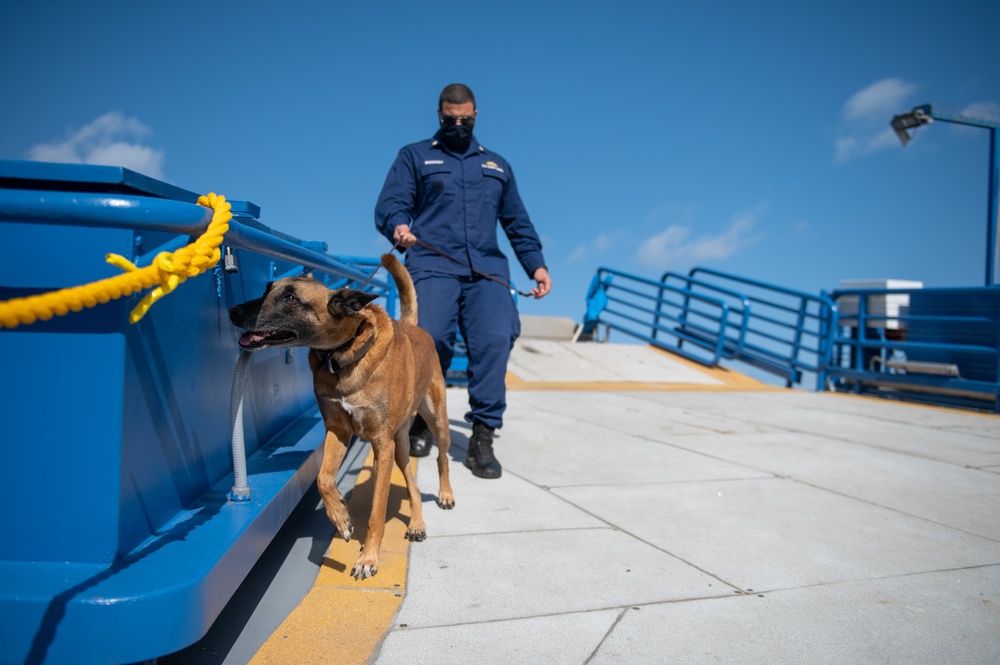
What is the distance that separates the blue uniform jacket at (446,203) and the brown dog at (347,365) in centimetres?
123

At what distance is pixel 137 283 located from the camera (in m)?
1.58

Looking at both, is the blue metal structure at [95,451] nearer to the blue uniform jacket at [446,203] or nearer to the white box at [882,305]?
the blue uniform jacket at [446,203]

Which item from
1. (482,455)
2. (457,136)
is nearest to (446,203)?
(457,136)

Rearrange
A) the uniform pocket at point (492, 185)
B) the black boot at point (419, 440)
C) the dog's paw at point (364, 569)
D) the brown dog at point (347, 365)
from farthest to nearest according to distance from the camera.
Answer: the black boot at point (419, 440), the uniform pocket at point (492, 185), the dog's paw at point (364, 569), the brown dog at point (347, 365)

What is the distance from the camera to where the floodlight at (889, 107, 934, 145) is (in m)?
11.7

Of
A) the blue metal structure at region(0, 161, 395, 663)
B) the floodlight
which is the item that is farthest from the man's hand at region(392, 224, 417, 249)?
the floodlight

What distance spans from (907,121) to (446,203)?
35.3 feet

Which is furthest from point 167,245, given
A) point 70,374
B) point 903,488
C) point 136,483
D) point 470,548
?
point 903,488

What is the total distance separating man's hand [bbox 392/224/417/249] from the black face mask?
775 millimetres

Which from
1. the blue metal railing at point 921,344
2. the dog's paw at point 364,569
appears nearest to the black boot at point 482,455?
the dog's paw at point 364,569

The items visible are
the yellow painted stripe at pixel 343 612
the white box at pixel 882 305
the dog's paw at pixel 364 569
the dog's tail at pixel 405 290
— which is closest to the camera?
the yellow painted stripe at pixel 343 612

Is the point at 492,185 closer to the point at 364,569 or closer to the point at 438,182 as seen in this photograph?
the point at 438,182

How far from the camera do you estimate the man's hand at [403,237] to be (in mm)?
3861

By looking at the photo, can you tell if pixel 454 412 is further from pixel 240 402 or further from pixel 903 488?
pixel 240 402
